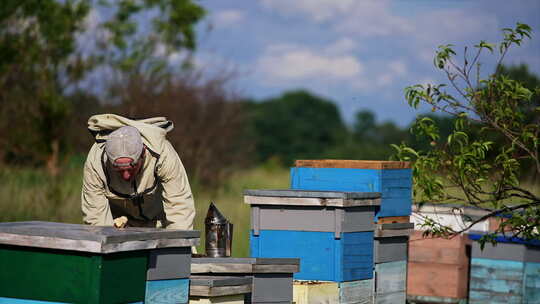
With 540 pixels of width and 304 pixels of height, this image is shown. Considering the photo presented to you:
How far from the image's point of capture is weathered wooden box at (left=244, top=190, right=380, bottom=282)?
4.62 m

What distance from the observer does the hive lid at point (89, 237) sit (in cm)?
299

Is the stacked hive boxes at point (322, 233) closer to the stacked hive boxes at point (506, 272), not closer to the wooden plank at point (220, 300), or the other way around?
the wooden plank at point (220, 300)

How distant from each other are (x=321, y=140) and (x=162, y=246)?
47.7 metres

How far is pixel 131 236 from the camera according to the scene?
3.12 m

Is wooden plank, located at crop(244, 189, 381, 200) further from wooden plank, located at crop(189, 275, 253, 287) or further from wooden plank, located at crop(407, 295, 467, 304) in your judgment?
wooden plank, located at crop(407, 295, 467, 304)

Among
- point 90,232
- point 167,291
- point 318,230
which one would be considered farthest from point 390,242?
point 90,232

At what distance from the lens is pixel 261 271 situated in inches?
157

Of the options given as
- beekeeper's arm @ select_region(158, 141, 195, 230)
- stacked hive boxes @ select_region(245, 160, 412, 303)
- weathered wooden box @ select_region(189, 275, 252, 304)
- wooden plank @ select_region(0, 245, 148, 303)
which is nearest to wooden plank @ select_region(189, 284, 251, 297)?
weathered wooden box @ select_region(189, 275, 252, 304)

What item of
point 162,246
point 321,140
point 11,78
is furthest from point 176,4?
point 321,140

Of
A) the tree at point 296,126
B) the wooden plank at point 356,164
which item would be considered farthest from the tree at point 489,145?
the tree at point 296,126

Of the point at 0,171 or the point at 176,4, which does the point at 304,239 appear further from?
the point at 176,4

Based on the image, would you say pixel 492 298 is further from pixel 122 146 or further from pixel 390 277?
pixel 122 146

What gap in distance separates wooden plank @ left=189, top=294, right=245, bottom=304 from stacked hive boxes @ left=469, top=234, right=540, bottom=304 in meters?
2.48

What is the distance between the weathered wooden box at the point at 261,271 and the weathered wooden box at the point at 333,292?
0.88ft
